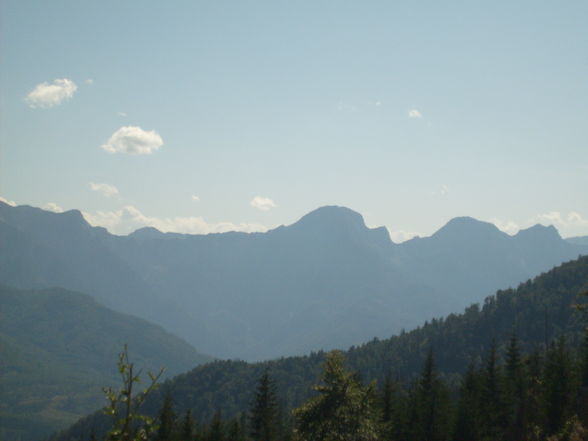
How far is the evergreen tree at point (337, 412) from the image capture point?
89.2 feet

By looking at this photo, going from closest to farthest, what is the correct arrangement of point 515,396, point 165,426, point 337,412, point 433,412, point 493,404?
point 337,412 → point 433,412 → point 493,404 → point 515,396 → point 165,426

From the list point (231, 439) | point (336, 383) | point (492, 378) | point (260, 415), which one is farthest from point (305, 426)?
point (231, 439)

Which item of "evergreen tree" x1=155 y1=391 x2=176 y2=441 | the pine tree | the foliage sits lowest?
"evergreen tree" x1=155 y1=391 x2=176 y2=441

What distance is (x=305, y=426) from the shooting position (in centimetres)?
2812

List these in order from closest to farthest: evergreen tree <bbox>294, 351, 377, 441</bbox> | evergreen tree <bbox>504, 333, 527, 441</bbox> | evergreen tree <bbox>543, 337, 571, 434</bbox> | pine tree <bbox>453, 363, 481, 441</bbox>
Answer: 1. evergreen tree <bbox>294, 351, 377, 441</bbox>
2. pine tree <bbox>453, 363, 481, 441</bbox>
3. evergreen tree <bbox>543, 337, 571, 434</bbox>
4. evergreen tree <bbox>504, 333, 527, 441</bbox>

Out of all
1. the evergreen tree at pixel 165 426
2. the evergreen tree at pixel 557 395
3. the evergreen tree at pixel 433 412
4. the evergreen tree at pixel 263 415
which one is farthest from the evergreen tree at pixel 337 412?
the evergreen tree at pixel 165 426

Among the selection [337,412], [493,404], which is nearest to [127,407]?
[337,412]

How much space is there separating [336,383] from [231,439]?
2325 inches

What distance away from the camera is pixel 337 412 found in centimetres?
2748

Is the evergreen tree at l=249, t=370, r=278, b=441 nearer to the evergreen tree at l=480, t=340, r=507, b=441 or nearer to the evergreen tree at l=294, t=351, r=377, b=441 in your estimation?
the evergreen tree at l=480, t=340, r=507, b=441

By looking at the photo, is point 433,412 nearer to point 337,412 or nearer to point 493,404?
point 493,404

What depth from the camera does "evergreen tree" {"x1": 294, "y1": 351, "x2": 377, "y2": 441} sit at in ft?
89.2

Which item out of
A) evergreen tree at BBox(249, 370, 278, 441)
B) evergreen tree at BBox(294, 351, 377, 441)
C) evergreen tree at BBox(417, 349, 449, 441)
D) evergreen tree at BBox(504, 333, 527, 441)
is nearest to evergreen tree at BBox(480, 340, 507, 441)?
evergreen tree at BBox(504, 333, 527, 441)

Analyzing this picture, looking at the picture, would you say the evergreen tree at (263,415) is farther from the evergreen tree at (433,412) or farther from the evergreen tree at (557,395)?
the evergreen tree at (557,395)
